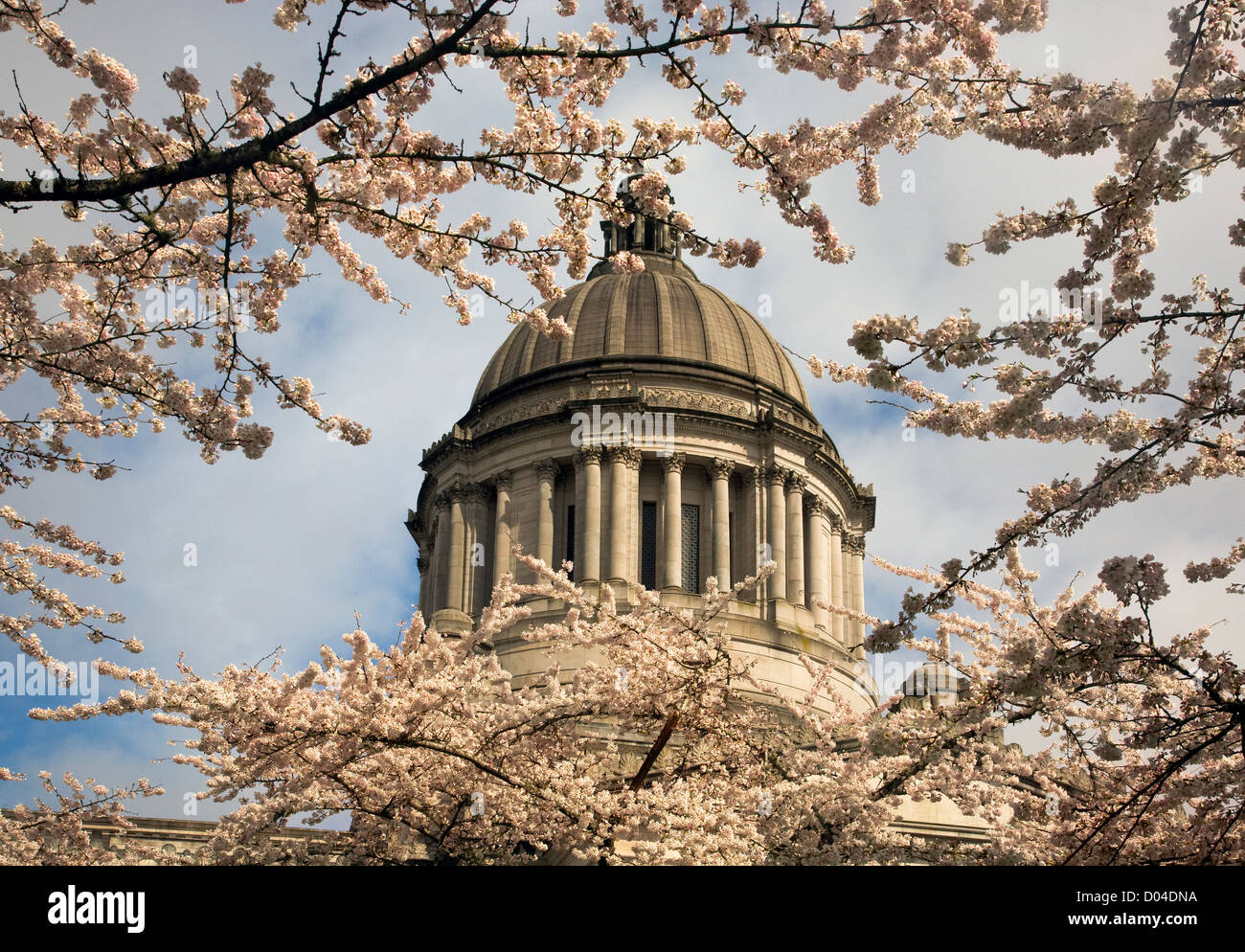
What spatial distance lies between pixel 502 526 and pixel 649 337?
9605 mm

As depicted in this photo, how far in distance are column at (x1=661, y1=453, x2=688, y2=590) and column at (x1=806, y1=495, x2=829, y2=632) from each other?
18.0ft

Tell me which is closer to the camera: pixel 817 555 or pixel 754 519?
pixel 754 519

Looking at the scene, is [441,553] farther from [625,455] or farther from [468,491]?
[625,455]

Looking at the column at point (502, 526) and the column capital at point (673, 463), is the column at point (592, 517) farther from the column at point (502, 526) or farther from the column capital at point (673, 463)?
the column at point (502, 526)

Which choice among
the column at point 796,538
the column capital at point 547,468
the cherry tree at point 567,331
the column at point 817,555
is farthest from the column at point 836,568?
the cherry tree at point 567,331

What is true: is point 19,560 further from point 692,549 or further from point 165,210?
point 692,549

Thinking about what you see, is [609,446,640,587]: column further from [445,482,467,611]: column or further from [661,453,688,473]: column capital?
[445,482,467,611]: column

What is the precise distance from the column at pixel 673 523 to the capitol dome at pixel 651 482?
59 millimetres

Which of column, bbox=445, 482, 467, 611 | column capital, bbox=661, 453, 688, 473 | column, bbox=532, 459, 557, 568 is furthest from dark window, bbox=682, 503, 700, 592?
column, bbox=445, 482, 467, 611

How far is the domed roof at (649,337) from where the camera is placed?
166 ft

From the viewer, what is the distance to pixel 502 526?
4759 cm

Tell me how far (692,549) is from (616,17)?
118 ft

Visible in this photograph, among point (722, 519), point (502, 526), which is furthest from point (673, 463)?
Result: point (502, 526)

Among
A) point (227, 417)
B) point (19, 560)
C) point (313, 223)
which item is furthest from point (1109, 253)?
point (19, 560)
